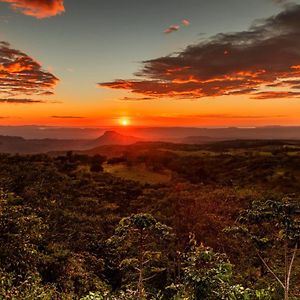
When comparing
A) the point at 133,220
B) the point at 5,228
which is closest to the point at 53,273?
the point at 5,228

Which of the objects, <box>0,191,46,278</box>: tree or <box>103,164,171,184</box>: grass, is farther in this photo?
<box>103,164,171,184</box>: grass

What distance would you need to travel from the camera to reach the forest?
1689cm

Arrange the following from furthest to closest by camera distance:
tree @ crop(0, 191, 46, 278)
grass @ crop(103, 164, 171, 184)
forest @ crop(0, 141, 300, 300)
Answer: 1. grass @ crop(103, 164, 171, 184)
2. tree @ crop(0, 191, 46, 278)
3. forest @ crop(0, 141, 300, 300)

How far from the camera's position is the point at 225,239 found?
3884 centimetres

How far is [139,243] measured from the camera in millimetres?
34562

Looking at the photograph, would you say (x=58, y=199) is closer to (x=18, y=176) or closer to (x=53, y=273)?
(x=18, y=176)

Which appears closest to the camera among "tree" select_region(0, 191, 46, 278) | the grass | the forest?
the forest

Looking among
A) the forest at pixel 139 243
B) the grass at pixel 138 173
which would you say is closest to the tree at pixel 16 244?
the forest at pixel 139 243

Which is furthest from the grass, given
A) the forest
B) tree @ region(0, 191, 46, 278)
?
tree @ region(0, 191, 46, 278)

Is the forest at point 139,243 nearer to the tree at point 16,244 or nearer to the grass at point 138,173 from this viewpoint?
the tree at point 16,244

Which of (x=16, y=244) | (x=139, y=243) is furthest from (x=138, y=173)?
(x=16, y=244)

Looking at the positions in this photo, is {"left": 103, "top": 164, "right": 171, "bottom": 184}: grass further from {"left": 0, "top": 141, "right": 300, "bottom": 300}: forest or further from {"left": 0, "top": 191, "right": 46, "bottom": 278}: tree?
{"left": 0, "top": 191, "right": 46, "bottom": 278}: tree

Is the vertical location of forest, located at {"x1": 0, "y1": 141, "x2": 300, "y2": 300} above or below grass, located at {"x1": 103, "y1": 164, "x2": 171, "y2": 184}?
above

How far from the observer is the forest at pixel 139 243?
1689cm
